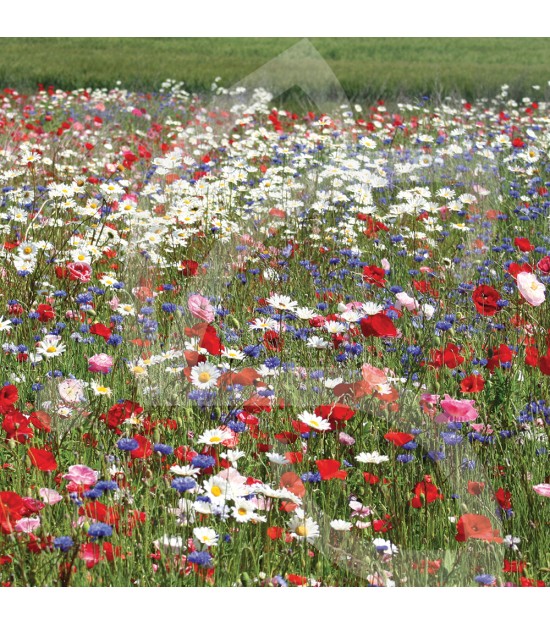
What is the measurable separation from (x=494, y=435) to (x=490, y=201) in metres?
3.27

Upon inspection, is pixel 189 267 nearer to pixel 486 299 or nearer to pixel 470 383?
pixel 486 299

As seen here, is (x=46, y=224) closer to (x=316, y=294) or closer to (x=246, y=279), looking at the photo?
(x=246, y=279)

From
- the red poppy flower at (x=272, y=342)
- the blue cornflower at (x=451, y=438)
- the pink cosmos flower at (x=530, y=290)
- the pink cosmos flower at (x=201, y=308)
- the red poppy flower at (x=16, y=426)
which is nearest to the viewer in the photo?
the red poppy flower at (x=16, y=426)

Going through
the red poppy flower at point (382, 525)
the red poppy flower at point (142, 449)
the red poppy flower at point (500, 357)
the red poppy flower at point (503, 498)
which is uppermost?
the red poppy flower at point (500, 357)

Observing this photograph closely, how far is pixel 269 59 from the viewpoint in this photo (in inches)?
360

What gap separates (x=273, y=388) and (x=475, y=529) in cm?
87

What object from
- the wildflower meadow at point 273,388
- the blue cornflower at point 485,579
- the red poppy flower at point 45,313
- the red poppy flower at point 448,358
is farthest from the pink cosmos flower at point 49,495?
the red poppy flower at point 448,358

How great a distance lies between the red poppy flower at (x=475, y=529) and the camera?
6.41 feet

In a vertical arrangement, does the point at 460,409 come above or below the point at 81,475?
above

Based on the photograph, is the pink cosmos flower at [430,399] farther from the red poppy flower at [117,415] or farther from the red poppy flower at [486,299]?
the red poppy flower at [117,415]

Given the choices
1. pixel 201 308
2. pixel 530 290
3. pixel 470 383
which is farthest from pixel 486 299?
pixel 201 308

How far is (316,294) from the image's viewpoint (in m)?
3.69

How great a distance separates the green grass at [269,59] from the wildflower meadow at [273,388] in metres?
4.44

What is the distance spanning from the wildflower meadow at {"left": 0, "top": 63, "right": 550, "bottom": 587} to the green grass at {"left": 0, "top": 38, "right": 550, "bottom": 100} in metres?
4.44
